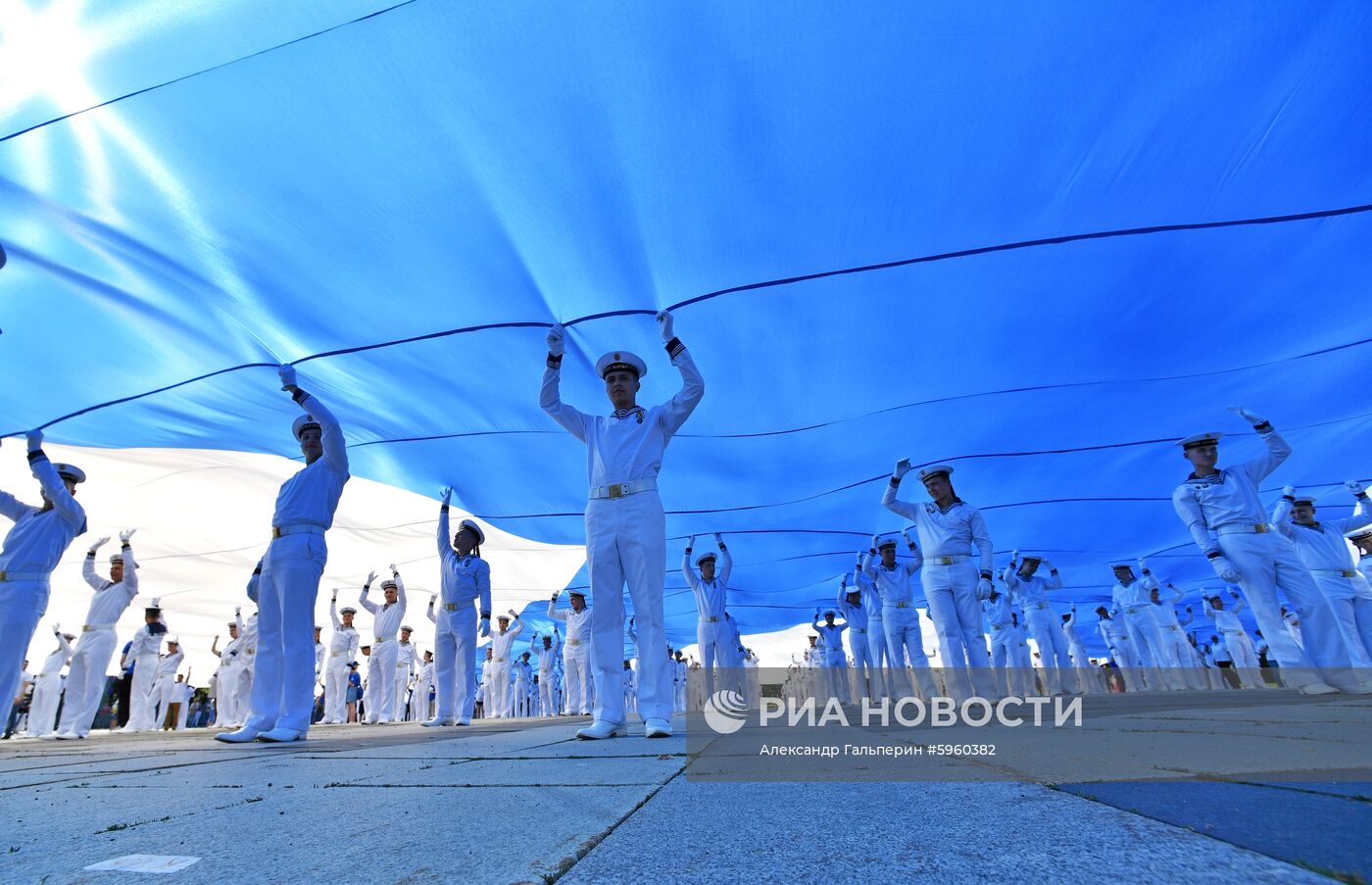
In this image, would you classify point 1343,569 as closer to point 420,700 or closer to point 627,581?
point 627,581

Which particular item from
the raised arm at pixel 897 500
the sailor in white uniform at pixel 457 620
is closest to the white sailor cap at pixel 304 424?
the sailor in white uniform at pixel 457 620

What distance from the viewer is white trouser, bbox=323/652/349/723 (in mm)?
12172

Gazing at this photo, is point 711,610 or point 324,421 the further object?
point 711,610

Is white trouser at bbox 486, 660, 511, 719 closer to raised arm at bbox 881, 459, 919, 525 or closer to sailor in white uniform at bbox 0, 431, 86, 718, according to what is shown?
sailor in white uniform at bbox 0, 431, 86, 718

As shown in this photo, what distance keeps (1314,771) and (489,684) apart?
65.3ft

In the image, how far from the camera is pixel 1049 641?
11.3m

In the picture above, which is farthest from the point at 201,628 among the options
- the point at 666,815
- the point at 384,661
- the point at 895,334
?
the point at 666,815

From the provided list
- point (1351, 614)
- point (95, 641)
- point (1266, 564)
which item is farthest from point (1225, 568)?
point (95, 641)

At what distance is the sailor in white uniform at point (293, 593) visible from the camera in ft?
13.6

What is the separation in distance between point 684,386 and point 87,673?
8.52 m

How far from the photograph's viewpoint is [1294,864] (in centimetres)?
73

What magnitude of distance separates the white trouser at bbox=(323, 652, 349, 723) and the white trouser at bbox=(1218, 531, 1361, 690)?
508 inches

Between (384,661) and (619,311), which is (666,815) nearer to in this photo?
(619,311)

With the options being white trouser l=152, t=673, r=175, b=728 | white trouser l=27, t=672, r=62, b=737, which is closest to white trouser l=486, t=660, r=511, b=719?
white trouser l=152, t=673, r=175, b=728
